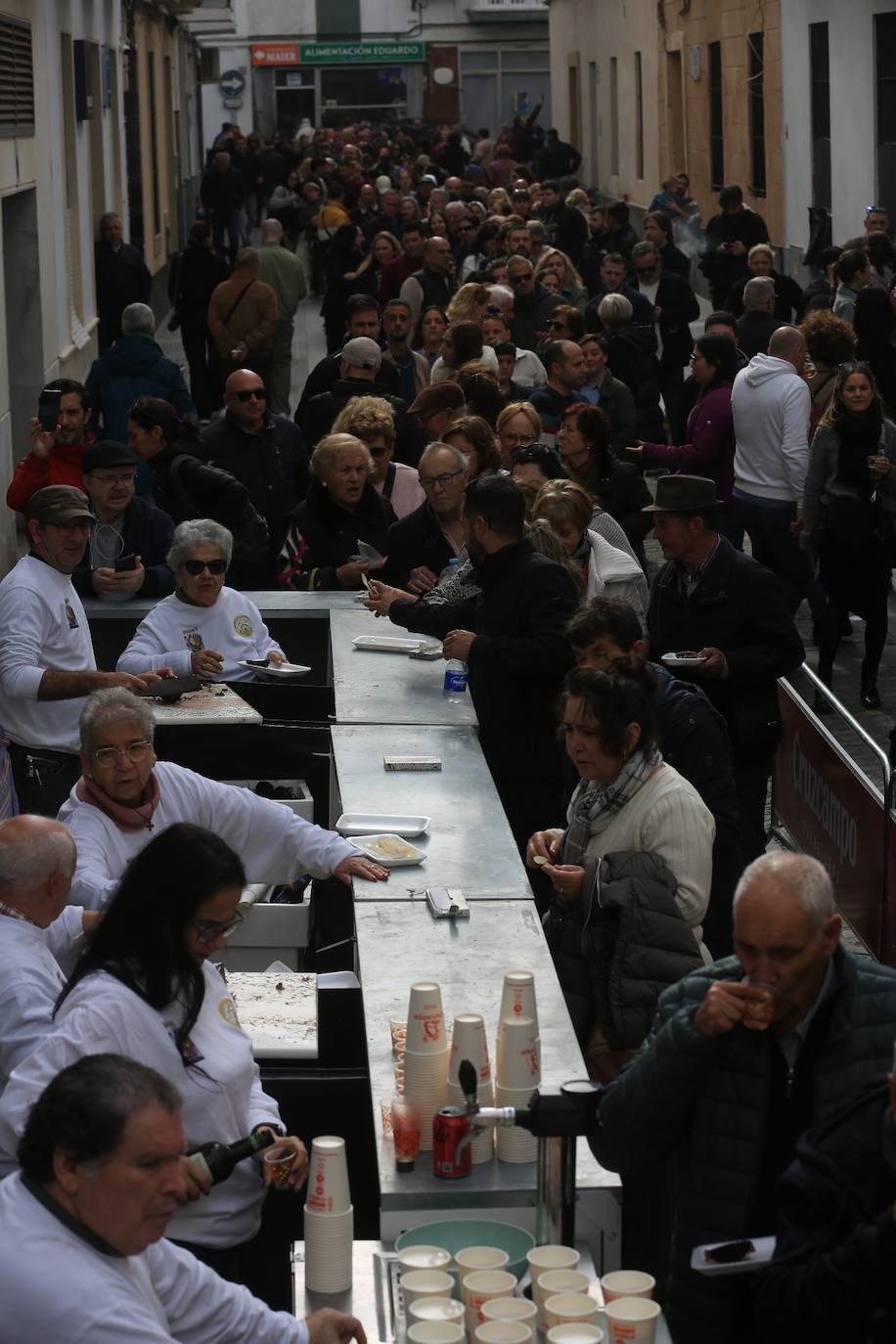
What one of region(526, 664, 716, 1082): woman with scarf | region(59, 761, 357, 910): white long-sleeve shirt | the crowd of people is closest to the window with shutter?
the crowd of people

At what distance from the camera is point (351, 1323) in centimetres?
392

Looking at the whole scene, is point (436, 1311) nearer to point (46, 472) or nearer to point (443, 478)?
point (443, 478)

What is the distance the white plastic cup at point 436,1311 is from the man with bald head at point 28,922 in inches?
51.0

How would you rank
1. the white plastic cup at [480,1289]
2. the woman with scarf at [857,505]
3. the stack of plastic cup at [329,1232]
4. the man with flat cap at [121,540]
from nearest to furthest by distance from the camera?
the white plastic cup at [480,1289] < the stack of plastic cup at [329,1232] < the man with flat cap at [121,540] < the woman with scarf at [857,505]

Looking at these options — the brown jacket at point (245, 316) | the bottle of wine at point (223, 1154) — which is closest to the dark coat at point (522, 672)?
the bottle of wine at point (223, 1154)

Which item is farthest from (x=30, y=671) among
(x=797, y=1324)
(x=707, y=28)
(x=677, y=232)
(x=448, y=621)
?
(x=707, y=28)

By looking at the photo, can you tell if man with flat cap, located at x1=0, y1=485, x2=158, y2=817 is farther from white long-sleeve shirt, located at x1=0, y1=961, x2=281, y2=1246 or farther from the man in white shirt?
the man in white shirt

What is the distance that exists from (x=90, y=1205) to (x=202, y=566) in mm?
4798

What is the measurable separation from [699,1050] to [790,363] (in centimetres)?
801

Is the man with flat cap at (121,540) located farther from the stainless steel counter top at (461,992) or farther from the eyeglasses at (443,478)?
the stainless steel counter top at (461,992)

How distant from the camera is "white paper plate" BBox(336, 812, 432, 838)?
634 cm

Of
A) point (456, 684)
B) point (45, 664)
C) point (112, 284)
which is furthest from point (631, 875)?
point (112, 284)

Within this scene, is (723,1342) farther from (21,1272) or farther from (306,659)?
(306,659)

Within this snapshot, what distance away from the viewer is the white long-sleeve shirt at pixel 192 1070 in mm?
4305
